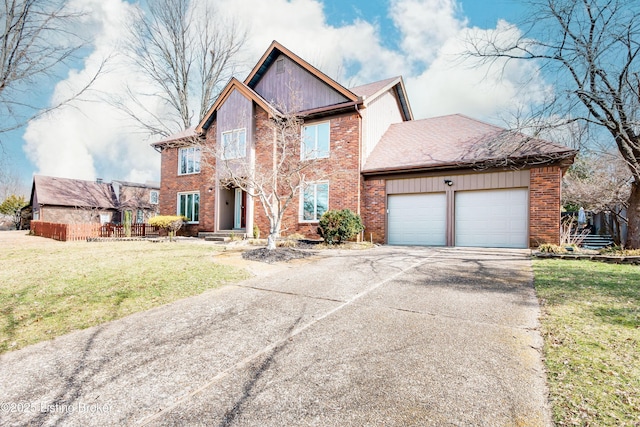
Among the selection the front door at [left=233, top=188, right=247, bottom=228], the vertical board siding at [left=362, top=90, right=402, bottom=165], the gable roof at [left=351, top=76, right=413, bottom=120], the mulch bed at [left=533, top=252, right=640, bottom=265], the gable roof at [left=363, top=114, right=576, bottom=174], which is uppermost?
the gable roof at [left=351, top=76, right=413, bottom=120]

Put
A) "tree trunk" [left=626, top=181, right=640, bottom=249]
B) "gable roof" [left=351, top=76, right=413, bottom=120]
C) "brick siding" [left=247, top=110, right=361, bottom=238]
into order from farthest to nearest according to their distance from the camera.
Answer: "gable roof" [left=351, top=76, right=413, bottom=120]
"brick siding" [left=247, top=110, right=361, bottom=238]
"tree trunk" [left=626, top=181, right=640, bottom=249]

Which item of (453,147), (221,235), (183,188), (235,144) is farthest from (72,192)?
(453,147)

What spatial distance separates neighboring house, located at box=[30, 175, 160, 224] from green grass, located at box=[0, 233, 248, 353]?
2735 centimetres

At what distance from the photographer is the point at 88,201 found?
111ft

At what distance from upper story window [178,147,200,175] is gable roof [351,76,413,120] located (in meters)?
9.37

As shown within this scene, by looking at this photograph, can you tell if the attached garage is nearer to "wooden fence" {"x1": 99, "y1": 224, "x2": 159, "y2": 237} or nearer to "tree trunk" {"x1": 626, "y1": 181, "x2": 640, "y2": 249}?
"tree trunk" {"x1": 626, "y1": 181, "x2": 640, "y2": 249}

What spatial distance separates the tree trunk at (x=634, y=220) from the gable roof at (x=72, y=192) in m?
39.7

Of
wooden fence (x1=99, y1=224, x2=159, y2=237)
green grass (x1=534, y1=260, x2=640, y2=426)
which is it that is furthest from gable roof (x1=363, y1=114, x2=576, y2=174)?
wooden fence (x1=99, y1=224, x2=159, y2=237)

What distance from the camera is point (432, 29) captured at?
1228cm

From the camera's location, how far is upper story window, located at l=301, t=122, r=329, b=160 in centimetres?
1438

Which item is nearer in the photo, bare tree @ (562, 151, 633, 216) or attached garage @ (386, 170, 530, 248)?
attached garage @ (386, 170, 530, 248)

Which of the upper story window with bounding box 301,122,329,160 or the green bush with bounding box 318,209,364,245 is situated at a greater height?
the upper story window with bounding box 301,122,329,160

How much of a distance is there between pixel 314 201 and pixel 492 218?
283 inches

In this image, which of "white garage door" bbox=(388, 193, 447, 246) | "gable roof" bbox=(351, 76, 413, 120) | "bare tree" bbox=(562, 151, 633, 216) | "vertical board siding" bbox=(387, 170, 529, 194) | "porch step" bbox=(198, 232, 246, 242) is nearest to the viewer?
"vertical board siding" bbox=(387, 170, 529, 194)
